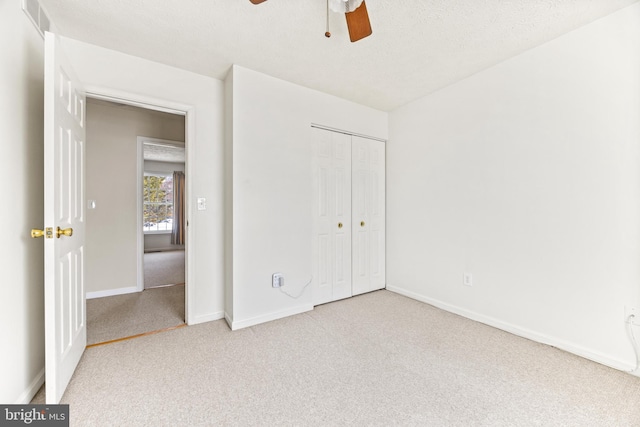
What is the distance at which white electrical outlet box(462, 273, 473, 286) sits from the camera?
8.73 feet

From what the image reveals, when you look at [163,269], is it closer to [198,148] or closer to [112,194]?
[112,194]

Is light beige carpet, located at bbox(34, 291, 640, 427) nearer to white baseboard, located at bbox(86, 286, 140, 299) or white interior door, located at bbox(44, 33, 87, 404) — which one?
white interior door, located at bbox(44, 33, 87, 404)

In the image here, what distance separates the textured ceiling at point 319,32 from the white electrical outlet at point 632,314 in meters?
1.98

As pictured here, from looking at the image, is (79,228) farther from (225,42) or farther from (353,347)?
(353,347)

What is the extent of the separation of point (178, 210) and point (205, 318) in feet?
18.5

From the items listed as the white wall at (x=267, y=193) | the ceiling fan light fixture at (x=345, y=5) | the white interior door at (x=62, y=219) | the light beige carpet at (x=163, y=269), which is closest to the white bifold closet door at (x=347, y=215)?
the white wall at (x=267, y=193)

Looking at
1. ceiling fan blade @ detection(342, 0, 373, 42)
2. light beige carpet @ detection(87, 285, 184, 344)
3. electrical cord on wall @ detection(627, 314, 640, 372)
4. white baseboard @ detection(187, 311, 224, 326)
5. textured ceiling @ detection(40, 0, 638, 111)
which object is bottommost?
light beige carpet @ detection(87, 285, 184, 344)

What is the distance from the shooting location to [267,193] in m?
2.59

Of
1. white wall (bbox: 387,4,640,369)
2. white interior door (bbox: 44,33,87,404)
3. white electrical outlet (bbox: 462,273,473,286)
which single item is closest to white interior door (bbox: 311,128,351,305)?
white wall (bbox: 387,4,640,369)

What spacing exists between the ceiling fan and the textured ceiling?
0.92 ft

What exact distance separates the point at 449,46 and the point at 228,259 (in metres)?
2.61

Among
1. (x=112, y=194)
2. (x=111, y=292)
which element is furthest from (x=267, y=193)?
(x=111, y=292)

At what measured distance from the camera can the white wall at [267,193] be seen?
2.45 metres

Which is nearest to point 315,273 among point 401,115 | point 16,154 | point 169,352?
point 169,352
